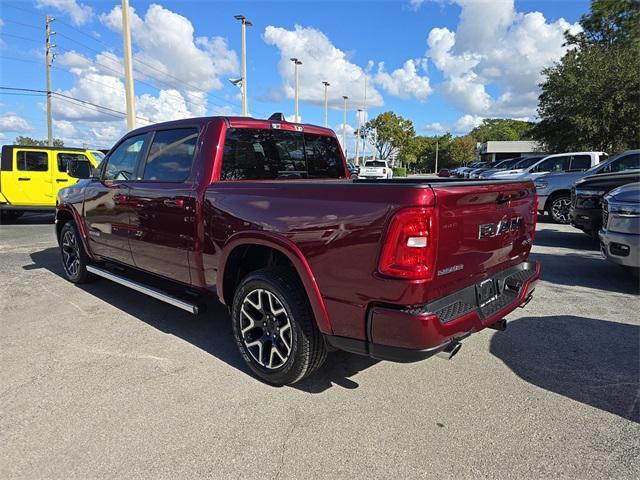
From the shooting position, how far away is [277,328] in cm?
315

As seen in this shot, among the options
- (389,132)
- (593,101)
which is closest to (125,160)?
(593,101)

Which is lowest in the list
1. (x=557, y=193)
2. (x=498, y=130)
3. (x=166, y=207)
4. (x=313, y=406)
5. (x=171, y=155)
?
(x=313, y=406)

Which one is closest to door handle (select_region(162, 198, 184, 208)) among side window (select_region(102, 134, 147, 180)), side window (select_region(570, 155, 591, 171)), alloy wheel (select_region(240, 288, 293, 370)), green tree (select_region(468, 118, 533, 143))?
side window (select_region(102, 134, 147, 180))

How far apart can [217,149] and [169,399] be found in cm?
195

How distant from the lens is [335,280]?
2.67m

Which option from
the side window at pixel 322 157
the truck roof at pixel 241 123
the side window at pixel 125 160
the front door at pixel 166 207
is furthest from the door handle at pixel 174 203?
the side window at pixel 322 157

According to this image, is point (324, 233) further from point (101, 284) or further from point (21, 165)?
point (21, 165)

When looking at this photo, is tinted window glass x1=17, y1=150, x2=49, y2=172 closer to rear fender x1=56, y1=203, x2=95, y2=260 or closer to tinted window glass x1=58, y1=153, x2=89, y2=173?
tinted window glass x1=58, y1=153, x2=89, y2=173

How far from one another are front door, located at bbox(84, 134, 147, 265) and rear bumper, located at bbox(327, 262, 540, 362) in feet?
9.42

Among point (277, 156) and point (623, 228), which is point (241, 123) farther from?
point (623, 228)

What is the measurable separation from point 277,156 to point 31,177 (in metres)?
11.2

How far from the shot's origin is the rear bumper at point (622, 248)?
5059 mm

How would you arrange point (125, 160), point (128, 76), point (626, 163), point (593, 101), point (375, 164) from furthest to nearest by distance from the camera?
1. point (375, 164)
2. point (593, 101)
3. point (128, 76)
4. point (626, 163)
5. point (125, 160)

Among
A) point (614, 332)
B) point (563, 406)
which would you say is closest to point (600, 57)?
point (614, 332)
